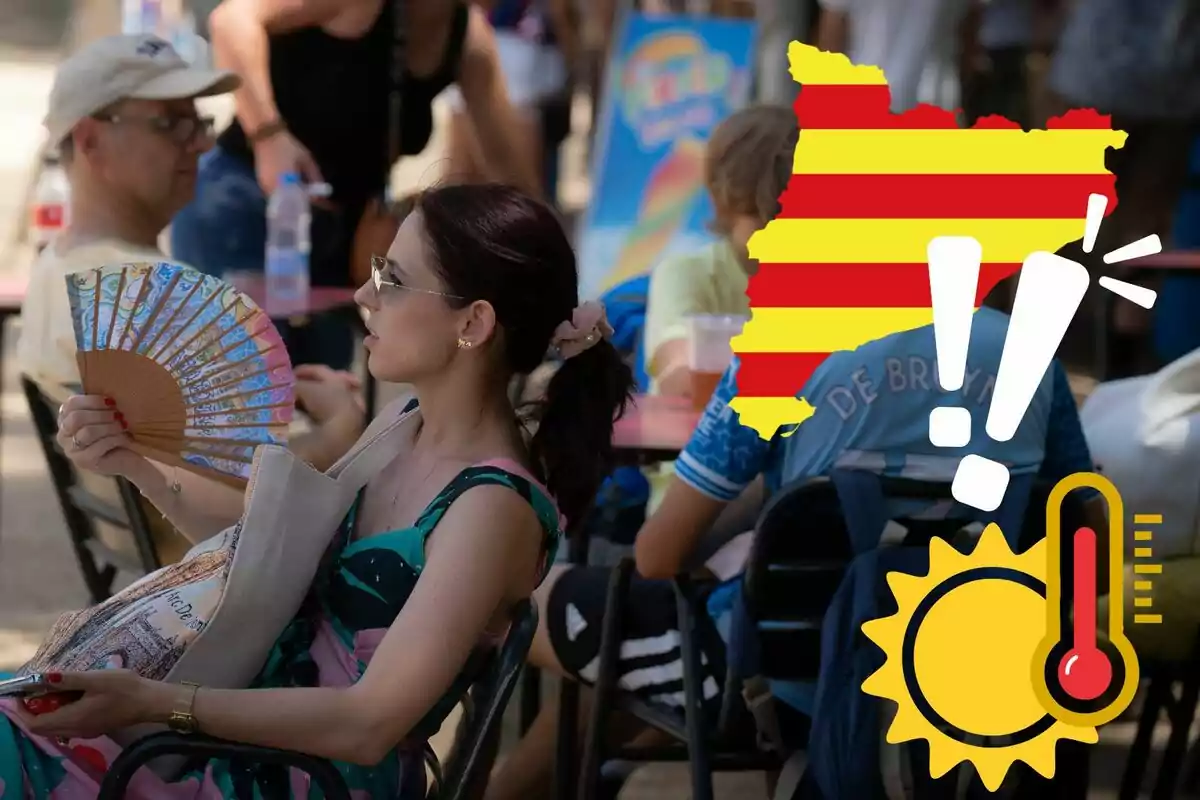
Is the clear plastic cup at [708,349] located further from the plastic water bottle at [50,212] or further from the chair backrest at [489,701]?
the plastic water bottle at [50,212]

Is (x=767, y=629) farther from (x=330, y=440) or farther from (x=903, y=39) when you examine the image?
(x=903, y=39)

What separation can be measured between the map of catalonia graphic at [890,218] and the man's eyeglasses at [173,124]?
1.02m

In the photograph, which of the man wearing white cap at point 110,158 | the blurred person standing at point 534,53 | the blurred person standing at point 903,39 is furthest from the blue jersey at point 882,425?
the blurred person standing at point 534,53

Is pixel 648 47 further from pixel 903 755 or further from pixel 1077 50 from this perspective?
pixel 903 755

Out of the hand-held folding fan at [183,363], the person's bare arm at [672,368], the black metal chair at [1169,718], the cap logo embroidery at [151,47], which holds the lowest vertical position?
the black metal chair at [1169,718]

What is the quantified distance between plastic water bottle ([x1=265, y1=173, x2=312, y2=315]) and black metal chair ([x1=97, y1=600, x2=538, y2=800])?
1982 mm

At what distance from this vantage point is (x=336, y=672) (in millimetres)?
1916

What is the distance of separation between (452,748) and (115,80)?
4.54ft

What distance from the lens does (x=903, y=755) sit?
230 cm

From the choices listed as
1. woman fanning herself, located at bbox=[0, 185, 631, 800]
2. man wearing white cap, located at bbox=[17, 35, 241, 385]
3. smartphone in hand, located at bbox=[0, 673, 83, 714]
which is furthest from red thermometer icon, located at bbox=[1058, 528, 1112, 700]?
man wearing white cap, located at bbox=[17, 35, 241, 385]

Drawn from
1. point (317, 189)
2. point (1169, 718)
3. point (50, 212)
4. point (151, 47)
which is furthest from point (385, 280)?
point (50, 212)

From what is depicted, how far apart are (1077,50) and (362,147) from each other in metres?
1.72

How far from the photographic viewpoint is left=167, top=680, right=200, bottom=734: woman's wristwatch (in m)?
1.76

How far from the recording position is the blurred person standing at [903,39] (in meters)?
3.14
